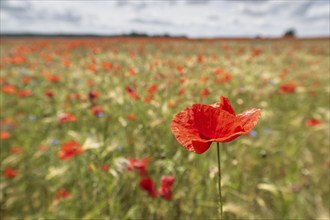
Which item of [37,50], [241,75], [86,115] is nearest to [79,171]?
[86,115]

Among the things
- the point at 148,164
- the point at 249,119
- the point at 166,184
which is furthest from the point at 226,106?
the point at 148,164

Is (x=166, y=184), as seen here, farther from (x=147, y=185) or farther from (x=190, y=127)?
(x=190, y=127)

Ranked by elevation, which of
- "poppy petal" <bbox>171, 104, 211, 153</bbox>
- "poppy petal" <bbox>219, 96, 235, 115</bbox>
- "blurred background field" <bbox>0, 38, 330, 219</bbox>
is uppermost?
"poppy petal" <bbox>219, 96, 235, 115</bbox>

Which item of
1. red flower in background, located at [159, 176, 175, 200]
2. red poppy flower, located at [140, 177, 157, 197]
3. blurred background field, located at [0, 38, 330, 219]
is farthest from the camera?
blurred background field, located at [0, 38, 330, 219]

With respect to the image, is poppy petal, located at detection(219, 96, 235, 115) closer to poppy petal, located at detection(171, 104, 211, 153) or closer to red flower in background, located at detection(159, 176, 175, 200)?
poppy petal, located at detection(171, 104, 211, 153)

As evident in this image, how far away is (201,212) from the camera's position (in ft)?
5.72

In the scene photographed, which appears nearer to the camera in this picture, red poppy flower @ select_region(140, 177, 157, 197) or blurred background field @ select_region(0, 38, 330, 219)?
red poppy flower @ select_region(140, 177, 157, 197)

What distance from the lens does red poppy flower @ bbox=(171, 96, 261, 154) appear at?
68cm

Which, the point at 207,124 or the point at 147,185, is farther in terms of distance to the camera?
the point at 147,185

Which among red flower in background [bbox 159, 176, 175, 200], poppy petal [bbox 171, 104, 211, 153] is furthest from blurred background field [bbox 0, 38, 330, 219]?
poppy petal [bbox 171, 104, 211, 153]

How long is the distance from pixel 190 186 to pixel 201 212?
0.18 meters

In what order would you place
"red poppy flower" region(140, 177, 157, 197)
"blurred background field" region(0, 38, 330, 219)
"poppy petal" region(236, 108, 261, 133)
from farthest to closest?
"blurred background field" region(0, 38, 330, 219) → "red poppy flower" region(140, 177, 157, 197) → "poppy petal" region(236, 108, 261, 133)

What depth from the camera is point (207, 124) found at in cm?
71

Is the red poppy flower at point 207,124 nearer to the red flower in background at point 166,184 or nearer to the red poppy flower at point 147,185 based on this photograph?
the red flower in background at point 166,184
